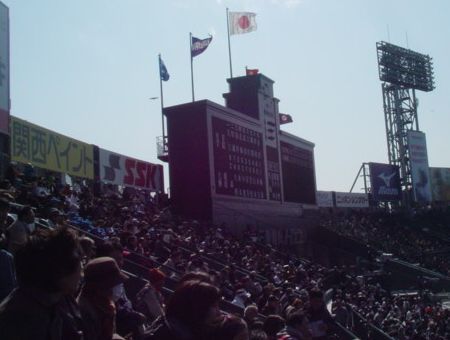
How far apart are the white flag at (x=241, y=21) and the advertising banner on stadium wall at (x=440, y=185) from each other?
22.3 metres

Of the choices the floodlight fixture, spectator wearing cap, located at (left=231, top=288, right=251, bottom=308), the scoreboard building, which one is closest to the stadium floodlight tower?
the floodlight fixture

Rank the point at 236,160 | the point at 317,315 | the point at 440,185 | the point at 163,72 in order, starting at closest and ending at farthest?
the point at 317,315 → the point at 236,160 → the point at 163,72 → the point at 440,185

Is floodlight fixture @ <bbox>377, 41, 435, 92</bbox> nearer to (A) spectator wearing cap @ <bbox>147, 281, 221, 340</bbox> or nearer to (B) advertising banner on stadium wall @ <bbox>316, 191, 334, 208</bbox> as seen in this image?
(B) advertising banner on stadium wall @ <bbox>316, 191, 334, 208</bbox>

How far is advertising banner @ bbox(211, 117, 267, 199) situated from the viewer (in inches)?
856

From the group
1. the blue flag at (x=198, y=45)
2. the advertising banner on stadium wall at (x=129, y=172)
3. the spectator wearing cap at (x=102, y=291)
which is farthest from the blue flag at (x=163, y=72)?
the spectator wearing cap at (x=102, y=291)

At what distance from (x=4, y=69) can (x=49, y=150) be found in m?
3.40

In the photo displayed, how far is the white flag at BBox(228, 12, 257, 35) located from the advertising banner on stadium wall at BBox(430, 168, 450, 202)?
73.1 ft

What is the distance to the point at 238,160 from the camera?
2275cm

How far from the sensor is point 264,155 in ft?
80.5

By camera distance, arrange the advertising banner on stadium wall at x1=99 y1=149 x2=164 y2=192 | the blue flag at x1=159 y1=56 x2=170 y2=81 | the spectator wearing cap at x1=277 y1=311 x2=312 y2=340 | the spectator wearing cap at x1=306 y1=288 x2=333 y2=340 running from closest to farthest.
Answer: the spectator wearing cap at x1=277 y1=311 x2=312 y2=340 < the spectator wearing cap at x1=306 y1=288 x2=333 y2=340 < the advertising banner on stadium wall at x1=99 y1=149 x2=164 y2=192 < the blue flag at x1=159 y1=56 x2=170 y2=81

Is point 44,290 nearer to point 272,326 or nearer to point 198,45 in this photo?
point 272,326

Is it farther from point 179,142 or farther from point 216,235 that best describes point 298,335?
point 179,142

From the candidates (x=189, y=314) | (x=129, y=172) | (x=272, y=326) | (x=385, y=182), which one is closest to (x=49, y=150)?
(x=129, y=172)

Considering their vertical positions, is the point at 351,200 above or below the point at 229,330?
above
